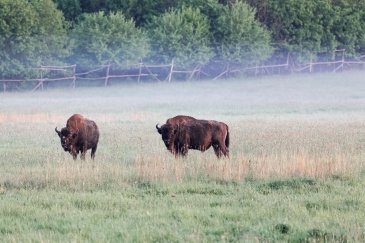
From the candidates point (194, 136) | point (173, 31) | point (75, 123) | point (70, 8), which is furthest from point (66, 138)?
point (70, 8)

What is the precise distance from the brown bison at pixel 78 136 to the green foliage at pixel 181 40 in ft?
147

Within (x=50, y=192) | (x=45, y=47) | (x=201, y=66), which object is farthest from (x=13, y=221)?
(x=201, y=66)

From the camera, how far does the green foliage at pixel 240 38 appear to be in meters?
65.6

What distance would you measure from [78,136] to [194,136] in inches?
107

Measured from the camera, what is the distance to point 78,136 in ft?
61.2

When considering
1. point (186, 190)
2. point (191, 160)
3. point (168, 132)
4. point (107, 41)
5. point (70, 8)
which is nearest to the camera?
point (186, 190)

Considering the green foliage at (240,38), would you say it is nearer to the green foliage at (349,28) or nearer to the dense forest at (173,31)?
the dense forest at (173,31)

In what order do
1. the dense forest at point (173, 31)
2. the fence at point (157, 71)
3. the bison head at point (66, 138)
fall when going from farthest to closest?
1. the fence at point (157, 71)
2. the dense forest at point (173, 31)
3. the bison head at point (66, 138)

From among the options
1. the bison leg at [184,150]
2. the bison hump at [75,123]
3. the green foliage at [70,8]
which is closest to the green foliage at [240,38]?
the green foliage at [70,8]

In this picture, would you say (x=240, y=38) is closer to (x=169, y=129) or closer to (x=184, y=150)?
(x=184, y=150)

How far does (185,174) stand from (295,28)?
57.0 metres

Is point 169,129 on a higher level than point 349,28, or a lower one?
lower

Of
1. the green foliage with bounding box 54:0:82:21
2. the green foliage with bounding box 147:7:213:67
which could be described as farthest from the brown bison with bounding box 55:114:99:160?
the green foliage with bounding box 54:0:82:21

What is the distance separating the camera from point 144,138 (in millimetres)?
24328
